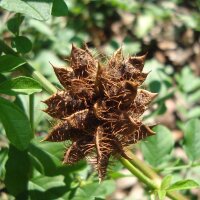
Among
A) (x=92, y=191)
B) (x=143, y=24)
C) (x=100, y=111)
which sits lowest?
(x=143, y=24)

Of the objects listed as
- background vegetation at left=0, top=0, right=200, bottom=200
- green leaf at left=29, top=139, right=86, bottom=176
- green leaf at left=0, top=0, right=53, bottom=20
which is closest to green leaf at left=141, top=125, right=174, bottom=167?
background vegetation at left=0, top=0, right=200, bottom=200

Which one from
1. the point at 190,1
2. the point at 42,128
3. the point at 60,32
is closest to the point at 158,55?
the point at 190,1

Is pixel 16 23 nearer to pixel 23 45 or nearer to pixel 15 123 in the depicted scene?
pixel 23 45

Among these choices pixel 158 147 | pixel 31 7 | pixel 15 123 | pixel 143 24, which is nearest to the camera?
pixel 31 7

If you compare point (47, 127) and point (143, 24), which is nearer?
point (47, 127)

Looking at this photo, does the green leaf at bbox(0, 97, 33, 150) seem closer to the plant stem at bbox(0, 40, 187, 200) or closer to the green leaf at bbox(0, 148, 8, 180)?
the plant stem at bbox(0, 40, 187, 200)

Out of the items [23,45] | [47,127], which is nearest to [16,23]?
[23,45]

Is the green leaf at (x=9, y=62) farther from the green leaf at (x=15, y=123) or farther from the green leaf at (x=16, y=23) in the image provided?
the green leaf at (x=16, y=23)
